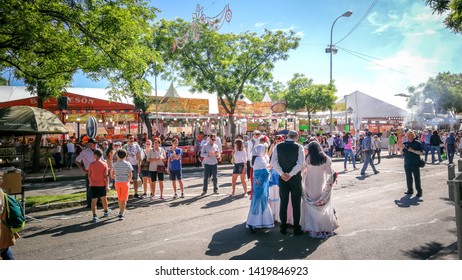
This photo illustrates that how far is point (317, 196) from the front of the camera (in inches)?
218

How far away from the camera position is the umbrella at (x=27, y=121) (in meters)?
11.4

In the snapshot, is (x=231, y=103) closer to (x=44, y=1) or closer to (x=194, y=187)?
(x=194, y=187)

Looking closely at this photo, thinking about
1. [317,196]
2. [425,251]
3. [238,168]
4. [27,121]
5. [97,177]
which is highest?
[27,121]

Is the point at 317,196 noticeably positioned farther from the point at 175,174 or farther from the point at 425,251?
the point at 175,174

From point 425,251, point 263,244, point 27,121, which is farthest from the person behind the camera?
point 27,121

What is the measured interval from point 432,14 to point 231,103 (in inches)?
643

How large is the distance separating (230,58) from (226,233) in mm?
17123

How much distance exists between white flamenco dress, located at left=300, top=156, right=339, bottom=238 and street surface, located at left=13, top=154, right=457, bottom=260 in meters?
0.22

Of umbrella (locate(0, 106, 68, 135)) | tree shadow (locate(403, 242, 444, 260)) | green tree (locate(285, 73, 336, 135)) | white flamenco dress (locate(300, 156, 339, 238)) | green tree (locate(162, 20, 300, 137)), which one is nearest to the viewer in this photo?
tree shadow (locate(403, 242, 444, 260))

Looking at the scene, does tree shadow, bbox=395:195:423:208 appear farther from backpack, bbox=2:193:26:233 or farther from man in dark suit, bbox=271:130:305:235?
backpack, bbox=2:193:26:233

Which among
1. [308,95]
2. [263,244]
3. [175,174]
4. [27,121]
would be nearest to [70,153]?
[27,121]

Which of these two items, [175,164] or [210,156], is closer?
[175,164]

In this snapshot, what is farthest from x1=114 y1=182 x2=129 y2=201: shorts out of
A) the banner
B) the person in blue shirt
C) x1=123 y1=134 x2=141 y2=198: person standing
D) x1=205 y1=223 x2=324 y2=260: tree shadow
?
the banner

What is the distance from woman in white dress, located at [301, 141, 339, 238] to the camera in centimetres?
535
